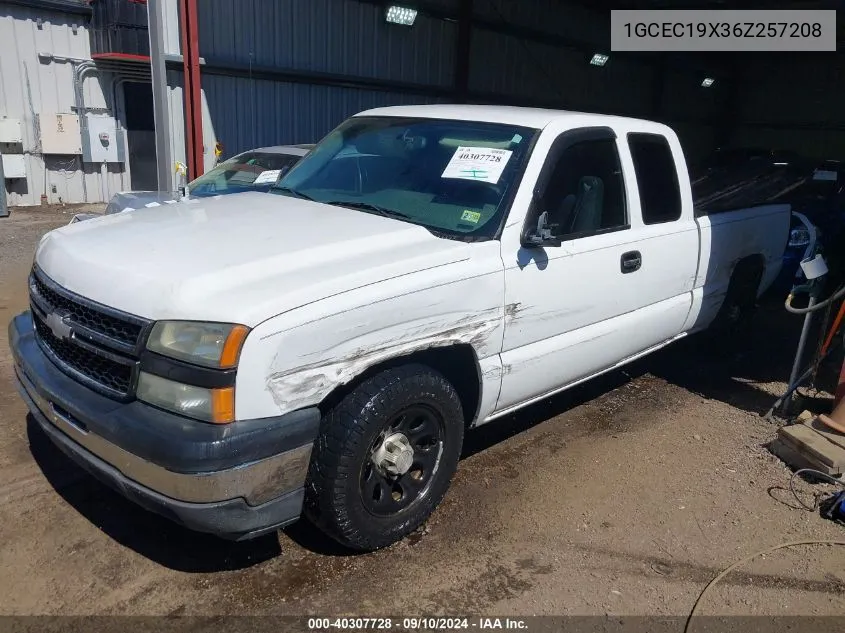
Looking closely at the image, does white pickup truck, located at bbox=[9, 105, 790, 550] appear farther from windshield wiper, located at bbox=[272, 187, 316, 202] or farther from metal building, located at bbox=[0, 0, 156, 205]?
metal building, located at bbox=[0, 0, 156, 205]

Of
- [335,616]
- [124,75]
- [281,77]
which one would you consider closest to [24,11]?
[124,75]

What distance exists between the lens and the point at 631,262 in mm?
4137

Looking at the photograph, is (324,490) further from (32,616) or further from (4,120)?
(4,120)

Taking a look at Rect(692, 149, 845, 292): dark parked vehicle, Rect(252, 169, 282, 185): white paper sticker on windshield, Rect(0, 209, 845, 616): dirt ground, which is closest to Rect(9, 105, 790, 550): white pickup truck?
Rect(0, 209, 845, 616): dirt ground

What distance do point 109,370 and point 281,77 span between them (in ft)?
35.5

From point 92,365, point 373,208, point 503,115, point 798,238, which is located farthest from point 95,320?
point 798,238

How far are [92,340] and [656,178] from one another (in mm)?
3458

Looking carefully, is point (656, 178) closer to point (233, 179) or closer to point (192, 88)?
point (233, 179)

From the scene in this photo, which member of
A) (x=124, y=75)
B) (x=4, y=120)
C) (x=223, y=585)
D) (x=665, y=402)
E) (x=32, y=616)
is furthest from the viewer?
(x=124, y=75)

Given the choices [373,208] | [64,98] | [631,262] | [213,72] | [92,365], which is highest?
[213,72]

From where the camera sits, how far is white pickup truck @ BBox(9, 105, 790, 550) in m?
2.55

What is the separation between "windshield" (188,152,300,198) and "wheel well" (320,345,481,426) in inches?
189

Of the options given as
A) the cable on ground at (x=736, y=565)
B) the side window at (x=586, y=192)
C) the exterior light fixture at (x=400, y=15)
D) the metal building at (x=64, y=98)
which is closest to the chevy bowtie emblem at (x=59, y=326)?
the side window at (x=586, y=192)

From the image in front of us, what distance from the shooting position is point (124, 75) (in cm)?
1311
